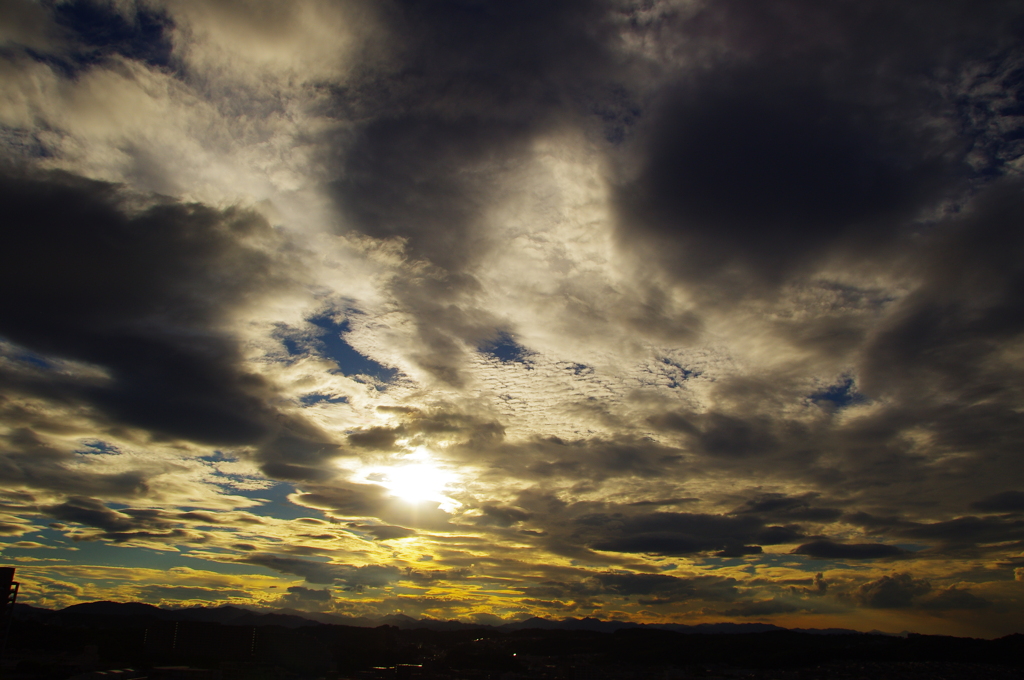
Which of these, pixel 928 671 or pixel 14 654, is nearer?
pixel 14 654

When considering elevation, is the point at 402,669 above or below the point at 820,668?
above

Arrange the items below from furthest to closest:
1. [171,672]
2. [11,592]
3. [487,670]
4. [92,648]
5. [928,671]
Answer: [487,670]
[928,671]
[92,648]
[171,672]
[11,592]

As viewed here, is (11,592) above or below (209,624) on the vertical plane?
above

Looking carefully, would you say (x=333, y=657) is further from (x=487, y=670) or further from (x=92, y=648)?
(x=92, y=648)

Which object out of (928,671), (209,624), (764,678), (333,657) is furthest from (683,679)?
(209,624)

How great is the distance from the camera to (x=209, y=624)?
585 feet

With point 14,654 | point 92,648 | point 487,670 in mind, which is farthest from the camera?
point 487,670

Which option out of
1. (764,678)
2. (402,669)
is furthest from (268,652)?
(764,678)

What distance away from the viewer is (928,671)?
17362cm

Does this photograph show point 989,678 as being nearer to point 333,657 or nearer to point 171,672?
point 333,657

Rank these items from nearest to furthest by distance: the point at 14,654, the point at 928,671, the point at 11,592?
the point at 11,592 < the point at 14,654 < the point at 928,671

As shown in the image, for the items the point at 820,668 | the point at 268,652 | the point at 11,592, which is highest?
the point at 11,592

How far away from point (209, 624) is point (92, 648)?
3333 cm

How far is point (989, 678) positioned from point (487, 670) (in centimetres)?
16329
